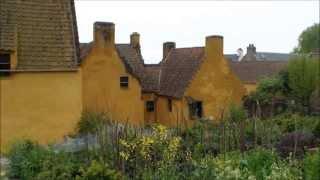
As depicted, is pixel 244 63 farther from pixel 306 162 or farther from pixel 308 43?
pixel 306 162

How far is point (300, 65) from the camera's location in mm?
32156

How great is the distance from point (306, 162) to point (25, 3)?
14982 millimetres

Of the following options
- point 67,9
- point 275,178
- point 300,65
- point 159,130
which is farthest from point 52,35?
point 300,65

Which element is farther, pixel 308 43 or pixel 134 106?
pixel 308 43

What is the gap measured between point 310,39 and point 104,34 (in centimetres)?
5213

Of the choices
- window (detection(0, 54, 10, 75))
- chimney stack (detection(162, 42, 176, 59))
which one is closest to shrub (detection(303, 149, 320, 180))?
window (detection(0, 54, 10, 75))

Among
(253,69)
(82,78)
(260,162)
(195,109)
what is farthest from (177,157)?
(253,69)

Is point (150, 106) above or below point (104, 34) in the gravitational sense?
below

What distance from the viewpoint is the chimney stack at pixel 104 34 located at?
85.9 ft

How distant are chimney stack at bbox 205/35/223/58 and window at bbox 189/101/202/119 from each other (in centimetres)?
288

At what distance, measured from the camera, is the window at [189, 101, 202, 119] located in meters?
29.6

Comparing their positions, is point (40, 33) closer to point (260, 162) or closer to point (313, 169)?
point (260, 162)

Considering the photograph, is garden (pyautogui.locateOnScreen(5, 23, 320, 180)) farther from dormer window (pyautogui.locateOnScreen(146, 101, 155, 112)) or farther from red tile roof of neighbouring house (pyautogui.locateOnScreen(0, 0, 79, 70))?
dormer window (pyautogui.locateOnScreen(146, 101, 155, 112))

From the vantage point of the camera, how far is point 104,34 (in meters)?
26.3
